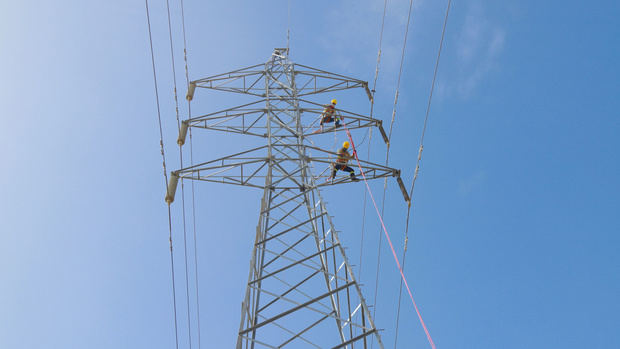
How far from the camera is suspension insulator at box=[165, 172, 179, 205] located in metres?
10.5

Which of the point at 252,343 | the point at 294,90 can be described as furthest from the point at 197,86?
the point at 252,343

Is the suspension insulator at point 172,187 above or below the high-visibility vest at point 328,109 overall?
below

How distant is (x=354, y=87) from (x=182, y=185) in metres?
6.45

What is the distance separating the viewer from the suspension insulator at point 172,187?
34.3 ft

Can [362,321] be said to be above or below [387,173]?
below

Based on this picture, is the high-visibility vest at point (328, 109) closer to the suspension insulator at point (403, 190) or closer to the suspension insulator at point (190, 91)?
the suspension insulator at point (403, 190)

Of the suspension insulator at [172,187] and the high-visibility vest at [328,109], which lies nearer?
the suspension insulator at [172,187]

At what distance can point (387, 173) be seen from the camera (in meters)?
11.1

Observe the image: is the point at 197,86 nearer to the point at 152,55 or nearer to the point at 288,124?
the point at 288,124

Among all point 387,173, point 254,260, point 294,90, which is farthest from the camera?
point 294,90

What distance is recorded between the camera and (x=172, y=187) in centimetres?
1055

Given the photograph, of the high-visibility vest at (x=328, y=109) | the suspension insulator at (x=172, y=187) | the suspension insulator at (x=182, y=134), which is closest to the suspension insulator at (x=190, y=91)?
the suspension insulator at (x=182, y=134)

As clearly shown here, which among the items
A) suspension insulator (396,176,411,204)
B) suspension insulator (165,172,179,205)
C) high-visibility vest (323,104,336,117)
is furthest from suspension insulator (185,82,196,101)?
suspension insulator (396,176,411,204)

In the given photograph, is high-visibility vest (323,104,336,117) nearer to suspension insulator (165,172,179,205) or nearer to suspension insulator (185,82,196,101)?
suspension insulator (165,172,179,205)
